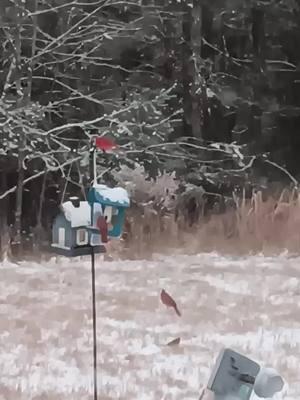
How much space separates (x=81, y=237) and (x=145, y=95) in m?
2.19

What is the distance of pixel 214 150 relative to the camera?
12.7 ft

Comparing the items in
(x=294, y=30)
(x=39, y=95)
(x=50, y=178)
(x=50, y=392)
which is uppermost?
(x=294, y=30)

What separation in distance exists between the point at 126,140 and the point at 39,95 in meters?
0.44

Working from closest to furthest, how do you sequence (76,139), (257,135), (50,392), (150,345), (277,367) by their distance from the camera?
(50,392) → (277,367) → (150,345) → (76,139) → (257,135)


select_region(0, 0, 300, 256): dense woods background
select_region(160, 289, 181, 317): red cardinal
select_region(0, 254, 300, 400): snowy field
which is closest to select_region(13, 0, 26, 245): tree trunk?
select_region(0, 0, 300, 256): dense woods background

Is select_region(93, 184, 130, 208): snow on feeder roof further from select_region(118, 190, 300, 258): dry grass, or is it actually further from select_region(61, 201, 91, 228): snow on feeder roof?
select_region(118, 190, 300, 258): dry grass

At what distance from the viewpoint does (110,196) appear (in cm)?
151


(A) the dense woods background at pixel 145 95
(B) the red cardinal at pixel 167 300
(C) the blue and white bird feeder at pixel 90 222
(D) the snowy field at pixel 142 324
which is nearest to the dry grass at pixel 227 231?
(D) the snowy field at pixel 142 324

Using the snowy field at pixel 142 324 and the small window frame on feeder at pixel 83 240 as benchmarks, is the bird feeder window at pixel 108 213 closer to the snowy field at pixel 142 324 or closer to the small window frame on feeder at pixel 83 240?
the small window frame on feeder at pixel 83 240

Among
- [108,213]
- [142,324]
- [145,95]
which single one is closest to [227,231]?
[145,95]

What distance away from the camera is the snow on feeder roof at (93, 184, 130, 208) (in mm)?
1489

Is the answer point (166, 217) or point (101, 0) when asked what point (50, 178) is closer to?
point (166, 217)

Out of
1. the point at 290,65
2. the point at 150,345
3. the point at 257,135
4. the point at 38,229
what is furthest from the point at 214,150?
the point at 150,345

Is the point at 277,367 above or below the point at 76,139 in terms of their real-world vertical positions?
below
